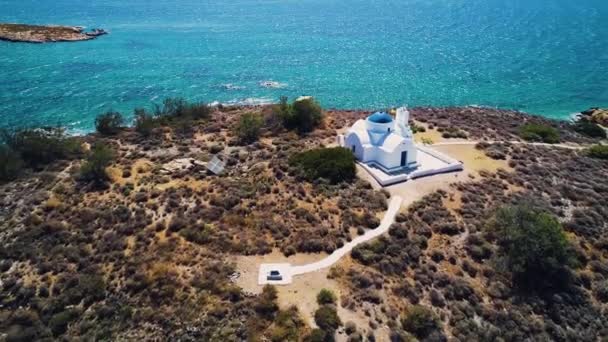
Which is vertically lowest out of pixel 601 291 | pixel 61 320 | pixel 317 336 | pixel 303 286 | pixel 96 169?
pixel 601 291

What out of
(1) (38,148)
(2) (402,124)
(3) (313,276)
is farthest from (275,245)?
(1) (38,148)

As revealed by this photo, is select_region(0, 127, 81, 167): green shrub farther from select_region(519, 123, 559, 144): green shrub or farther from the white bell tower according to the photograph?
select_region(519, 123, 559, 144): green shrub

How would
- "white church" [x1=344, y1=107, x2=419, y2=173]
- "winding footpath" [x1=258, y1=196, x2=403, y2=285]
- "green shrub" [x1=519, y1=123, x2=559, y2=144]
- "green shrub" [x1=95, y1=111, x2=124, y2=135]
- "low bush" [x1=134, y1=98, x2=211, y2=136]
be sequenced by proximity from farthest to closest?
"low bush" [x1=134, y1=98, x2=211, y2=136] < "green shrub" [x1=519, y1=123, x2=559, y2=144] < "green shrub" [x1=95, y1=111, x2=124, y2=135] < "white church" [x1=344, y1=107, x2=419, y2=173] < "winding footpath" [x1=258, y1=196, x2=403, y2=285]

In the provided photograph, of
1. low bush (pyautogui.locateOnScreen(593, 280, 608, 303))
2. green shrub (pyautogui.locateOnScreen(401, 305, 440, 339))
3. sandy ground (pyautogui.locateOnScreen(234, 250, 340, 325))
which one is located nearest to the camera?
green shrub (pyautogui.locateOnScreen(401, 305, 440, 339))

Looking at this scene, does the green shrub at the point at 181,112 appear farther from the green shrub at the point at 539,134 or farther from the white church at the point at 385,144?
the green shrub at the point at 539,134

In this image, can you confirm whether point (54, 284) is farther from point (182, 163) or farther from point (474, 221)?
point (474, 221)

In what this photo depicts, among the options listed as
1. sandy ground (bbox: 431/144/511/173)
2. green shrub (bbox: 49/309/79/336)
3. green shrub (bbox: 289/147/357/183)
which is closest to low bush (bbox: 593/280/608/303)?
sandy ground (bbox: 431/144/511/173)

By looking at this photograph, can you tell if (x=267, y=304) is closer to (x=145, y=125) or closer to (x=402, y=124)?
(x=402, y=124)
